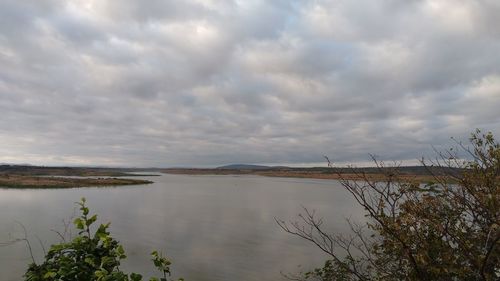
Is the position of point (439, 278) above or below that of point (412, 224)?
below

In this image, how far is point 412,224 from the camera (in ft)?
12.8

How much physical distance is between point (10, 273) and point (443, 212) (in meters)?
13.3

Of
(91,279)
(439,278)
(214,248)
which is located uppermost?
(91,279)

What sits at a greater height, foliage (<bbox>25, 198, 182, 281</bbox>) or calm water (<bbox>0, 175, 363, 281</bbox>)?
foliage (<bbox>25, 198, 182, 281</bbox>)

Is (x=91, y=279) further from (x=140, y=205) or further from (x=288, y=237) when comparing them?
(x=140, y=205)

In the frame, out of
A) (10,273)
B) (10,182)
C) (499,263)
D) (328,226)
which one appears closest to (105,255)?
(499,263)

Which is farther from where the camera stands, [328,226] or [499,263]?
[328,226]

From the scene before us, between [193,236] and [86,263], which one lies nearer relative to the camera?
[86,263]

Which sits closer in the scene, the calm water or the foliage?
the foliage

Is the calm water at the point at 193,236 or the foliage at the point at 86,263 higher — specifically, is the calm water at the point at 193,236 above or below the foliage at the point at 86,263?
below

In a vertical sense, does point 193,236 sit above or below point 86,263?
below

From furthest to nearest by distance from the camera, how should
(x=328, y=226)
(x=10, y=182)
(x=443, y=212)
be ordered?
(x=10, y=182) → (x=328, y=226) → (x=443, y=212)

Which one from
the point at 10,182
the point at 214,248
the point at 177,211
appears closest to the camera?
the point at 214,248

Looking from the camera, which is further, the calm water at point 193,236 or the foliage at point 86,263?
the calm water at point 193,236
